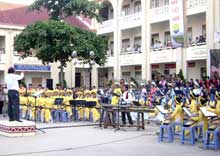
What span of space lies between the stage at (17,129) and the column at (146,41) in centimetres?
2111

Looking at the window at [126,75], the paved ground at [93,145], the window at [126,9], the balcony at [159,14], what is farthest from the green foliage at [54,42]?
the paved ground at [93,145]

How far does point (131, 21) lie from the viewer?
38.3 m

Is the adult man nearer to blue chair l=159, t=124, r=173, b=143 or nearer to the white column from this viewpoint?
blue chair l=159, t=124, r=173, b=143

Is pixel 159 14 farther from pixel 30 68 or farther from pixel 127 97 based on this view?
pixel 127 97

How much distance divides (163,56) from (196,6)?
4.60m

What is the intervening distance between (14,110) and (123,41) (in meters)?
27.1

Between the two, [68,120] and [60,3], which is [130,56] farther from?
[68,120]

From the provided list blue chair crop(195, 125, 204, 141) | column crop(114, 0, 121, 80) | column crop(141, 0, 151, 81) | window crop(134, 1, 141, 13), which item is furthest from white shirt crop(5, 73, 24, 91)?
window crop(134, 1, 141, 13)

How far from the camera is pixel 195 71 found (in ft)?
111

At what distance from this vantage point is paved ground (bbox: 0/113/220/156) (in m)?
11.7

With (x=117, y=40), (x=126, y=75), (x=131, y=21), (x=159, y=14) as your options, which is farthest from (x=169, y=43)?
(x=126, y=75)

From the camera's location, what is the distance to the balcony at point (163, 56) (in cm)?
3278

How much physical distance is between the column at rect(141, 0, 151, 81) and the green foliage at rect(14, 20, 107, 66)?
6.34 meters

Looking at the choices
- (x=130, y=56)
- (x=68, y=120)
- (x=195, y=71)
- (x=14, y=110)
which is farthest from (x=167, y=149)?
(x=130, y=56)
